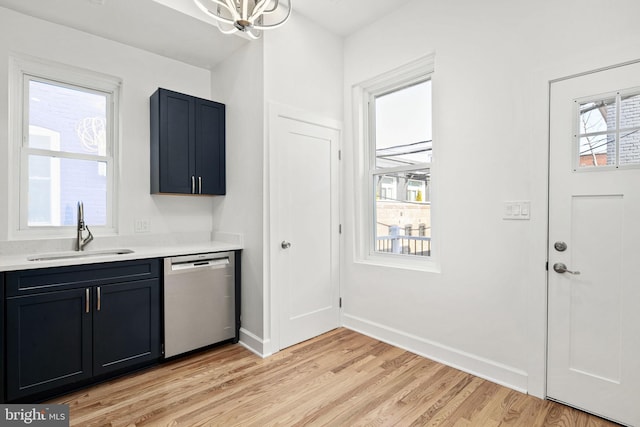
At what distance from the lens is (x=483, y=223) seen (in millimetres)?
2439

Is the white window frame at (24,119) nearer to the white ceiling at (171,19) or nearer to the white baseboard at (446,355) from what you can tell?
the white ceiling at (171,19)

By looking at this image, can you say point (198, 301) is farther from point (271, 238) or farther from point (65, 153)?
point (65, 153)

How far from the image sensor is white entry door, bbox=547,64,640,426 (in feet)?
6.12

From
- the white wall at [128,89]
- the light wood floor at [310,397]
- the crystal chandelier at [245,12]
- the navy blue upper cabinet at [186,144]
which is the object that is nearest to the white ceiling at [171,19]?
the white wall at [128,89]

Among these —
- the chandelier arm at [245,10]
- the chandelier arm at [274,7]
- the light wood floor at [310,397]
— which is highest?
the chandelier arm at [274,7]

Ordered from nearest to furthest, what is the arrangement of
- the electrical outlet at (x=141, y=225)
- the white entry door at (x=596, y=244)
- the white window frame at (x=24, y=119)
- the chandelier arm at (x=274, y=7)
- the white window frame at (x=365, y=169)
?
the chandelier arm at (x=274, y=7) → the white entry door at (x=596, y=244) → the white window frame at (x=24, y=119) → the electrical outlet at (x=141, y=225) → the white window frame at (x=365, y=169)

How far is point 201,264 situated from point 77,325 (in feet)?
3.07

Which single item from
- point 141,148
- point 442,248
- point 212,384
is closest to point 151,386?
point 212,384

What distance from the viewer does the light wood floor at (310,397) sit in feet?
6.42

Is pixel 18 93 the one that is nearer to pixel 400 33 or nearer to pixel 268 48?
pixel 268 48

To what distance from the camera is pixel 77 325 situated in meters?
2.25

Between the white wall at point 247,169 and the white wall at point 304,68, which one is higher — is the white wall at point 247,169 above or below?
below

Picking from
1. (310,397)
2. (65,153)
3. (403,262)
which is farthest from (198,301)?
(403,262)

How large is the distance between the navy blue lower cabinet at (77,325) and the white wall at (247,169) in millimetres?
775
